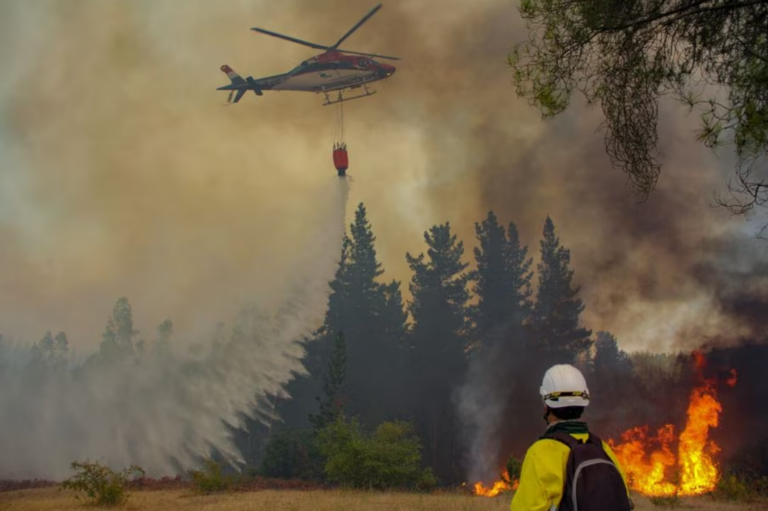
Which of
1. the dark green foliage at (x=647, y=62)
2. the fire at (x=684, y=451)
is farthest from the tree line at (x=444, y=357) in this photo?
the dark green foliage at (x=647, y=62)

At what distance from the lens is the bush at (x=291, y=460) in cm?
4431

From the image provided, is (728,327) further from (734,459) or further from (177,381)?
(177,381)

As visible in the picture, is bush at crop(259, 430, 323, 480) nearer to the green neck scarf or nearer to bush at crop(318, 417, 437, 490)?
bush at crop(318, 417, 437, 490)

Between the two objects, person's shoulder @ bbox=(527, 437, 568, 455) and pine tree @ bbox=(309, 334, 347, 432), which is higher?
pine tree @ bbox=(309, 334, 347, 432)

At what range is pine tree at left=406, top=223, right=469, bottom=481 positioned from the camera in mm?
61594

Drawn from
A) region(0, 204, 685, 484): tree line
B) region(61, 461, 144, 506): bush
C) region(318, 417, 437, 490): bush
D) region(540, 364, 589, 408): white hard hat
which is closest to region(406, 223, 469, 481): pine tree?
region(0, 204, 685, 484): tree line

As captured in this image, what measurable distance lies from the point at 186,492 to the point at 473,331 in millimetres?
47161

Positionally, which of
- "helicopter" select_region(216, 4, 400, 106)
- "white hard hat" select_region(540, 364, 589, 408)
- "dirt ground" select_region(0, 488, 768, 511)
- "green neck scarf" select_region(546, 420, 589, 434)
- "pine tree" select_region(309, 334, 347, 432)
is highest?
"helicopter" select_region(216, 4, 400, 106)

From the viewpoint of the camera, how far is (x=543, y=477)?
4.20 meters

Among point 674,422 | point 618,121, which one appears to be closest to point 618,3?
point 618,121

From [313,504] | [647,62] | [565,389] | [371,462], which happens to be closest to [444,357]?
[371,462]

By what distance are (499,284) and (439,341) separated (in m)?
9.00

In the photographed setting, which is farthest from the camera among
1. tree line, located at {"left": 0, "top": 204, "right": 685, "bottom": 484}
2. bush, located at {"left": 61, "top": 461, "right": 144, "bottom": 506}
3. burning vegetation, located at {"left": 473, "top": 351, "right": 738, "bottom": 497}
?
tree line, located at {"left": 0, "top": 204, "right": 685, "bottom": 484}

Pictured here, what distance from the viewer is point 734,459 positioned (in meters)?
42.5
